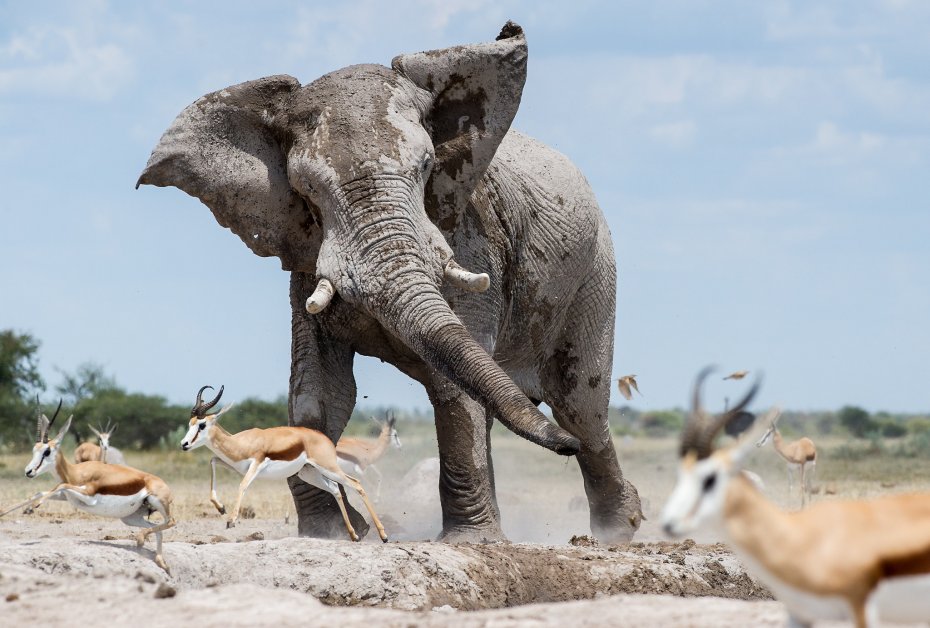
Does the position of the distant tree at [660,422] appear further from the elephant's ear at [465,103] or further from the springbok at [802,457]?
the elephant's ear at [465,103]

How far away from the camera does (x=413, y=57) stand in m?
10.2

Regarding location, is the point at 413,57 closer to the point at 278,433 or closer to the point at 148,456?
the point at 278,433

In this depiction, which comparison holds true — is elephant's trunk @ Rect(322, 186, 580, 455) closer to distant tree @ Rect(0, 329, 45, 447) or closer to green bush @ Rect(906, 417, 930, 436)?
distant tree @ Rect(0, 329, 45, 447)

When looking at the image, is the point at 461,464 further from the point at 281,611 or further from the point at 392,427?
the point at 392,427

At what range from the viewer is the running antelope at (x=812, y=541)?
13.4 ft

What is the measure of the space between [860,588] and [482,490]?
604 cm

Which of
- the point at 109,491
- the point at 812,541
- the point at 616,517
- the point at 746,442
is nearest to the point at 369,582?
the point at 109,491

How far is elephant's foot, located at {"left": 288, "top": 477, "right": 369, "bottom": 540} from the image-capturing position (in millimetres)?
10109

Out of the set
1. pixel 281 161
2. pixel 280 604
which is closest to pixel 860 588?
pixel 280 604

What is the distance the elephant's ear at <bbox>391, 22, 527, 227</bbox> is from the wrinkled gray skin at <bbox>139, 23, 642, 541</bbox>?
1cm

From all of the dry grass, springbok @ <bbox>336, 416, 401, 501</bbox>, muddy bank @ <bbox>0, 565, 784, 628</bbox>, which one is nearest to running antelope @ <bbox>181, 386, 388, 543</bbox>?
muddy bank @ <bbox>0, 565, 784, 628</bbox>

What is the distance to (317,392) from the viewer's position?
9.93 metres

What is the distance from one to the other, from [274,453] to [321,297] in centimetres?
121

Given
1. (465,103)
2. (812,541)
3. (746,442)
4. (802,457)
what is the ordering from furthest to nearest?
(802,457)
(465,103)
(812,541)
(746,442)
